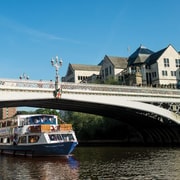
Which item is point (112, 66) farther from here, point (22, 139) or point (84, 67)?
point (22, 139)

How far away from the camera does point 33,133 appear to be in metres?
39.0

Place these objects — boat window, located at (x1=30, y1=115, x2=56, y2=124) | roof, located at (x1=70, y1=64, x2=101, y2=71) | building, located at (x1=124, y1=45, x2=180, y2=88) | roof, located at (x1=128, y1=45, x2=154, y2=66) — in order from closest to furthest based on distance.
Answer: boat window, located at (x1=30, y1=115, x2=56, y2=124)
building, located at (x1=124, y1=45, x2=180, y2=88)
roof, located at (x1=128, y1=45, x2=154, y2=66)
roof, located at (x1=70, y1=64, x2=101, y2=71)

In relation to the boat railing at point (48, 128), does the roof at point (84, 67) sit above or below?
above

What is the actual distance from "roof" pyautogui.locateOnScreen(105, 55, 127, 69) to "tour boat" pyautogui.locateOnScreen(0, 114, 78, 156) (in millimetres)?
40186

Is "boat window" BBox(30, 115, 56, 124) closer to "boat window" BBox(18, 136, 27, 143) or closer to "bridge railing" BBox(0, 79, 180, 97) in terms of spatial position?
"boat window" BBox(18, 136, 27, 143)

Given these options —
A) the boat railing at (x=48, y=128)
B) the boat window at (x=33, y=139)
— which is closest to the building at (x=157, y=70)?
the boat railing at (x=48, y=128)

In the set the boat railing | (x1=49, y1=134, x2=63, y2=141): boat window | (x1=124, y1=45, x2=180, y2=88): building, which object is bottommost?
(x1=49, y1=134, x2=63, y2=141): boat window

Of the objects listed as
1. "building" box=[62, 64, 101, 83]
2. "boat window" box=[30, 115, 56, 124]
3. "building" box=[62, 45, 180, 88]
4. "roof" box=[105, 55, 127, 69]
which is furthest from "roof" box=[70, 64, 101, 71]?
"boat window" box=[30, 115, 56, 124]

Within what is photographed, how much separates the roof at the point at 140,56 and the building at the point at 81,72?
14566mm

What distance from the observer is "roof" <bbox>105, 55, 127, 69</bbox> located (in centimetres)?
8104

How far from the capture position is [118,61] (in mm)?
83062

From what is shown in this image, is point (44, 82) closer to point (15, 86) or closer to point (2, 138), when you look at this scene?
point (15, 86)

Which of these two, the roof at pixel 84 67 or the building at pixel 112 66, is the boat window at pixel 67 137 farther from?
the roof at pixel 84 67

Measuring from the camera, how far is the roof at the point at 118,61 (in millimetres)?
81037
